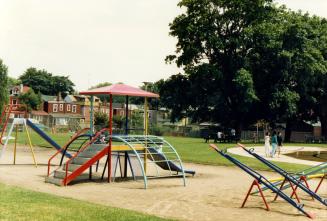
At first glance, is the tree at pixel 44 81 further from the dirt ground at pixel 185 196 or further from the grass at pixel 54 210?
the grass at pixel 54 210

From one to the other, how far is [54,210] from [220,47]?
42.0 m

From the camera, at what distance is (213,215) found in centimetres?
1162

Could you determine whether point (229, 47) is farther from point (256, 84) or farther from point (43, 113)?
point (43, 113)

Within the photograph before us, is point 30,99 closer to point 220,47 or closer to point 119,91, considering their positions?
point 220,47

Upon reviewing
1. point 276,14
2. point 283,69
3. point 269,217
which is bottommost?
point 269,217

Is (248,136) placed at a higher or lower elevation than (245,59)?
lower

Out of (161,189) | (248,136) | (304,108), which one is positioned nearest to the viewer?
(161,189)

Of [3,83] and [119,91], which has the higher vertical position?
[3,83]

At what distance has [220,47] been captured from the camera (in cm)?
5094

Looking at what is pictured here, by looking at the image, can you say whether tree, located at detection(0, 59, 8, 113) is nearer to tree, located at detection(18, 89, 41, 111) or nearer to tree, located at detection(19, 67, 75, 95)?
tree, located at detection(18, 89, 41, 111)

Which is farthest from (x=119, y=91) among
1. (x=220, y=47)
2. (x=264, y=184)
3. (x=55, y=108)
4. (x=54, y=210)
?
(x=55, y=108)

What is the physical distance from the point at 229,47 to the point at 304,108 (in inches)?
598

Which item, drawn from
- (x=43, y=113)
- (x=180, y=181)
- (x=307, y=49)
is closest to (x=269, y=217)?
(x=180, y=181)

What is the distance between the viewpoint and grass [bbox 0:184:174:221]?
32.9 feet
